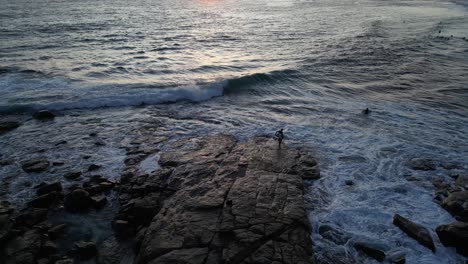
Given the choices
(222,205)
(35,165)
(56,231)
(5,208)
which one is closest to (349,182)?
(222,205)

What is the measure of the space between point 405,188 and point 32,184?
9.65 m

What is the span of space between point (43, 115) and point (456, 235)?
13.9 m

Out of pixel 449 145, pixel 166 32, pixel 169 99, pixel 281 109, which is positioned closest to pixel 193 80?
pixel 169 99

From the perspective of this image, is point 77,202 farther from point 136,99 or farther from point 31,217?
point 136,99

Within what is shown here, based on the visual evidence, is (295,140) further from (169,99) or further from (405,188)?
(169,99)

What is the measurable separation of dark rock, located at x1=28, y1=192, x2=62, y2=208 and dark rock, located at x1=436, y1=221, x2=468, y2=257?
860 centimetres

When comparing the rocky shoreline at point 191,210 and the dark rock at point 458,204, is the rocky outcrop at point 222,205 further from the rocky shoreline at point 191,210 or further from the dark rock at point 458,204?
the dark rock at point 458,204

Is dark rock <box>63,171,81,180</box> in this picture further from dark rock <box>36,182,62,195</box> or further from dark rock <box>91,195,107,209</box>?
dark rock <box>91,195,107,209</box>

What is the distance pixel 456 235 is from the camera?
242 inches

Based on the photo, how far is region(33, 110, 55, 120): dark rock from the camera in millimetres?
12805

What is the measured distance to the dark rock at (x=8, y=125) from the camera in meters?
11.7

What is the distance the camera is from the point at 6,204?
749cm

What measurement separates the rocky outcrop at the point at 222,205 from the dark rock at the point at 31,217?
5.63 ft

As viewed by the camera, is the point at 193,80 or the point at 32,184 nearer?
the point at 32,184
